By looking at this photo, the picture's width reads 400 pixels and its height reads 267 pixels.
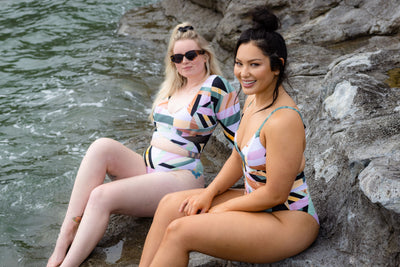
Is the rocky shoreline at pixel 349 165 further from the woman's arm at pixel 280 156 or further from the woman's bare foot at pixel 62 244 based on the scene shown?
the woman's arm at pixel 280 156

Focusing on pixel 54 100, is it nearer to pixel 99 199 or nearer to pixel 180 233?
pixel 99 199

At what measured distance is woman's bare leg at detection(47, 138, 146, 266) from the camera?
3326 mm

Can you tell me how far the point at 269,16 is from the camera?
8.00 ft

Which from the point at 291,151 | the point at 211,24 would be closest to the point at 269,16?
the point at 291,151

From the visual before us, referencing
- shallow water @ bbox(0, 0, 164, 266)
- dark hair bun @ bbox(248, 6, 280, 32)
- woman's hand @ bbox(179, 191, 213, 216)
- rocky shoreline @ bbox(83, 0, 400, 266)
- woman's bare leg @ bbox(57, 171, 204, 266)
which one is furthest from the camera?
shallow water @ bbox(0, 0, 164, 266)

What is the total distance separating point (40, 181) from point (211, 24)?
6.48 meters


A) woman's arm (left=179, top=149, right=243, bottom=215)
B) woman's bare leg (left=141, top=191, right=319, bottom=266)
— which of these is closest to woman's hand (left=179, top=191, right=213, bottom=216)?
woman's arm (left=179, top=149, right=243, bottom=215)

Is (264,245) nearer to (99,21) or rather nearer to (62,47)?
(62,47)

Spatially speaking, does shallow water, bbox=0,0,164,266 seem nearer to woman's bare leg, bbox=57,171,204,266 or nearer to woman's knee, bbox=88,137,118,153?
woman's bare leg, bbox=57,171,204,266

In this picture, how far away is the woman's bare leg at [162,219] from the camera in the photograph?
106 inches

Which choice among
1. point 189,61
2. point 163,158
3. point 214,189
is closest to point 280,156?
point 214,189

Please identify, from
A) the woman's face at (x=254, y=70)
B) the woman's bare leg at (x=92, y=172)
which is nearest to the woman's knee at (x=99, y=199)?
the woman's bare leg at (x=92, y=172)

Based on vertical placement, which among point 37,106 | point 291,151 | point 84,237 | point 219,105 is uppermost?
point 291,151

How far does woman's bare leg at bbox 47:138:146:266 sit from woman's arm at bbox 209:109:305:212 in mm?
1463
